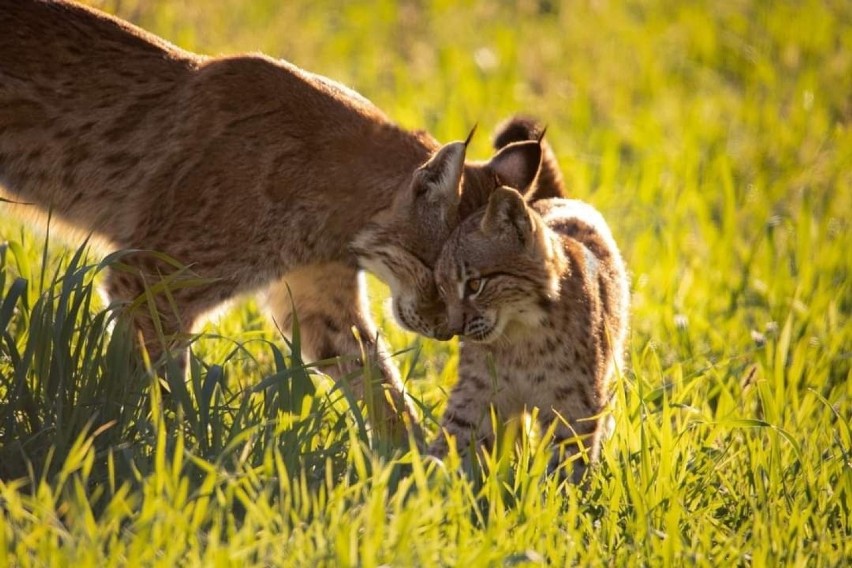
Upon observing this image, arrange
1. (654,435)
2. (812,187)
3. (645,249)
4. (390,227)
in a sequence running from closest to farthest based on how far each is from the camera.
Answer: (654,435), (390,227), (645,249), (812,187)

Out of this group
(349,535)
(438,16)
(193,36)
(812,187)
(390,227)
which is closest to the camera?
(349,535)

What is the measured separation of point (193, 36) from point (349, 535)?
7273 mm

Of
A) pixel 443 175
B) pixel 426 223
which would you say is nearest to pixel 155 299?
pixel 426 223

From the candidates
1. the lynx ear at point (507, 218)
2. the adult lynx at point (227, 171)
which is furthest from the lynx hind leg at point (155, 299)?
the lynx ear at point (507, 218)

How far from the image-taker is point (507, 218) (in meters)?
4.94

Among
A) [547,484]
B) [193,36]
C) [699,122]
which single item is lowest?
[547,484]

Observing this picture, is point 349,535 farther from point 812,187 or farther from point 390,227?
point 812,187

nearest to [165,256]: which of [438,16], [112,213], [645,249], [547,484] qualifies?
[112,213]

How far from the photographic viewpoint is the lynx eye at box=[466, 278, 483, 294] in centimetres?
503

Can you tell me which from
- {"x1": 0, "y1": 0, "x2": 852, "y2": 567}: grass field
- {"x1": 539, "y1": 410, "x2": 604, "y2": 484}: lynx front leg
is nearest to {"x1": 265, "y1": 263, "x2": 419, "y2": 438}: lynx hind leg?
{"x1": 0, "y1": 0, "x2": 852, "y2": 567}: grass field

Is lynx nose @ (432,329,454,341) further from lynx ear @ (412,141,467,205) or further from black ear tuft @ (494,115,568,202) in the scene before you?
black ear tuft @ (494,115,568,202)

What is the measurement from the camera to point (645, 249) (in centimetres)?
777

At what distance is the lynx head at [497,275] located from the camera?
5.00 m

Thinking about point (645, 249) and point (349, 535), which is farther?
point (645, 249)
